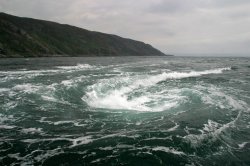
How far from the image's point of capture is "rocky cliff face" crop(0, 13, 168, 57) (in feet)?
324

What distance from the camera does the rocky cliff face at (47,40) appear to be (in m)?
98.9

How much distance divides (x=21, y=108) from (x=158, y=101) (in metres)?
10.8

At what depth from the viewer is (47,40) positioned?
445 feet

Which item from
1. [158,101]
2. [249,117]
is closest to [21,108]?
[158,101]

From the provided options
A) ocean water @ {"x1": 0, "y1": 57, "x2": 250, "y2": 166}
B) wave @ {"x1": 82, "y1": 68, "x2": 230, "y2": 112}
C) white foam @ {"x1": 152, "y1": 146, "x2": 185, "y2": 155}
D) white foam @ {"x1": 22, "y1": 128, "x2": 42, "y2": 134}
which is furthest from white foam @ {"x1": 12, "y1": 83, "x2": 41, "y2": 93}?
white foam @ {"x1": 152, "y1": 146, "x2": 185, "y2": 155}

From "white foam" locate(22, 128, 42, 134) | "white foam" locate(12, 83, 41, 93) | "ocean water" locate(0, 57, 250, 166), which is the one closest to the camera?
"ocean water" locate(0, 57, 250, 166)

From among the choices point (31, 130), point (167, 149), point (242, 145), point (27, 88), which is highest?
point (27, 88)

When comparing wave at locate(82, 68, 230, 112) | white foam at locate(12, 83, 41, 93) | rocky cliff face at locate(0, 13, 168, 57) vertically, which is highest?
rocky cliff face at locate(0, 13, 168, 57)

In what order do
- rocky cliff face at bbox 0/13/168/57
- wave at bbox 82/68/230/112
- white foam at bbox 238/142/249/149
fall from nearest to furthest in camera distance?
white foam at bbox 238/142/249/149, wave at bbox 82/68/230/112, rocky cliff face at bbox 0/13/168/57

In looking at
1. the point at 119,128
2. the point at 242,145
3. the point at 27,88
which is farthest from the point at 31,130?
the point at 27,88

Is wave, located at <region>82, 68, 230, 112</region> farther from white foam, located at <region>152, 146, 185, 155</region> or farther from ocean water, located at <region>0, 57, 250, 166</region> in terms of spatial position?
white foam, located at <region>152, 146, 185, 155</region>

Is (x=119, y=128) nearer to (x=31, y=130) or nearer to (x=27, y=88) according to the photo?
(x=31, y=130)

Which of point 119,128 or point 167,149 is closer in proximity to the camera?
point 167,149

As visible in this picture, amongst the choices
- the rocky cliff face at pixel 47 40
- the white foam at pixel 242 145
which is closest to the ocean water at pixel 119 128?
the white foam at pixel 242 145
